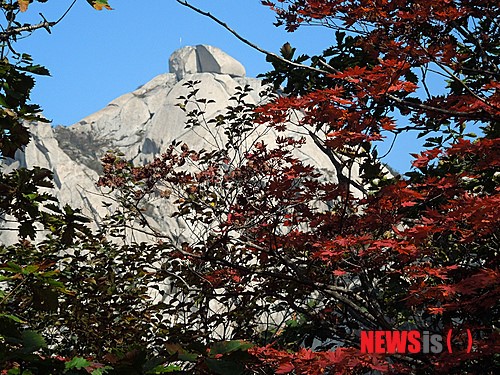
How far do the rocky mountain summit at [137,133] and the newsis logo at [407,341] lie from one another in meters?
37.1

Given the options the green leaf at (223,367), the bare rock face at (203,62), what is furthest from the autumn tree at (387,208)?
the bare rock face at (203,62)

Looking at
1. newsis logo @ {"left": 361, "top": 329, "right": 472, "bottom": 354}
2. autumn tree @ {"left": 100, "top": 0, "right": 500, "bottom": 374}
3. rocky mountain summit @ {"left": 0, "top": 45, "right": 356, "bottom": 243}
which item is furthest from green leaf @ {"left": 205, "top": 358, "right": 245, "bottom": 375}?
rocky mountain summit @ {"left": 0, "top": 45, "right": 356, "bottom": 243}

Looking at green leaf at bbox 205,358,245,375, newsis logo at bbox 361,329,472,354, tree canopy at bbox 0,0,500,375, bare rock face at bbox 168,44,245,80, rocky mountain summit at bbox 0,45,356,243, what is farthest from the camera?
bare rock face at bbox 168,44,245,80

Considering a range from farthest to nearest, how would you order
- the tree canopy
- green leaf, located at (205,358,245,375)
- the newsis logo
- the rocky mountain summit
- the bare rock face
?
the bare rock face
the rocky mountain summit
the newsis logo
the tree canopy
green leaf, located at (205,358,245,375)

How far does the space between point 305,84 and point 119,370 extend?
4.17 metres

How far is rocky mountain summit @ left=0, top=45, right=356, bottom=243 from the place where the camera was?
51625mm

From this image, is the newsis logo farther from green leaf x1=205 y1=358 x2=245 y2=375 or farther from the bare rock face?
the bare rock face

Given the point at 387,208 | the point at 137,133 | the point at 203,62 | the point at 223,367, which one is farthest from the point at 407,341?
the point at 203,62

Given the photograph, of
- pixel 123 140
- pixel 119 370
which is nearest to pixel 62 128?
pixel 123 140

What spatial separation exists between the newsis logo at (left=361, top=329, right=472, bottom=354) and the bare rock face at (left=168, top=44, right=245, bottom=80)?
82666mm

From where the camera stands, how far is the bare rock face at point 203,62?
84756 millimetres

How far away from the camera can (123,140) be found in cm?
7206

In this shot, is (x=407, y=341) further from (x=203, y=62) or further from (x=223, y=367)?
(x=203, y=62)

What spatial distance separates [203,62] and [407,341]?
85.7 m
